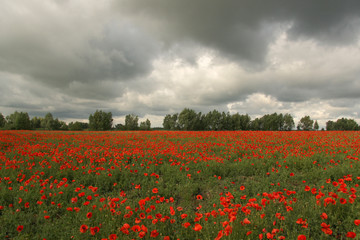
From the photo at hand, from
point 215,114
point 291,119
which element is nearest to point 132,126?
point 215,114

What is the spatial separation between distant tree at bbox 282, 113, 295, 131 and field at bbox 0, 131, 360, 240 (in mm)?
76342

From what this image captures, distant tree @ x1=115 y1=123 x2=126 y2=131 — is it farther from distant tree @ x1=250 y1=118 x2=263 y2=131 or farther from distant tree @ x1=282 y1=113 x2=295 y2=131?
distant tree @ x1=282 y1=113 x2=295 y2=131

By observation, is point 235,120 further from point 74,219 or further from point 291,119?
point 74,219

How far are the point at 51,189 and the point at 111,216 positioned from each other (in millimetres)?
2468

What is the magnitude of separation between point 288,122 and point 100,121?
7568cm

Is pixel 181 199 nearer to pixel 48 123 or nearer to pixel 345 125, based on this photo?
pixel 48 123

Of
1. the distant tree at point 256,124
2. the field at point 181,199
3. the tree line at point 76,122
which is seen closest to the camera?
the field at point 181,199

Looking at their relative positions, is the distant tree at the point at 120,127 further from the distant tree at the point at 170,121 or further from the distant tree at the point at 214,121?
the distant tree at the point at 214,121

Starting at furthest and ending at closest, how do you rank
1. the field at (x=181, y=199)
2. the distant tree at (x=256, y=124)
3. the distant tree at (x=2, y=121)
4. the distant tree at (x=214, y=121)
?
the distant tree at (x=256, y=124) → the distant tree at (x=214, y=121) → the distant tree at (x=2, y=121) → the field at (x=181, y=199)

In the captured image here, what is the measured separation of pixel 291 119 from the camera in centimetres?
7425

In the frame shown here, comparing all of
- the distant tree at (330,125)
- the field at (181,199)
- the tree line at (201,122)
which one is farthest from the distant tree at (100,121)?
the distant tree at (330,125)

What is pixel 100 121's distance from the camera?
5791cm

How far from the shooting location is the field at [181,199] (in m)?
2.99

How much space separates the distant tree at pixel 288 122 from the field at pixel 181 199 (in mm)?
76342
